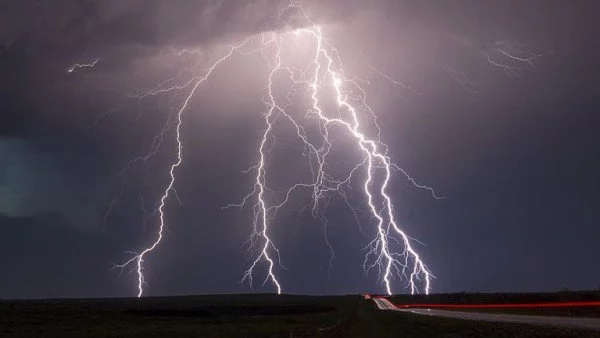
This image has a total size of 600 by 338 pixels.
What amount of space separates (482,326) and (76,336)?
19.4m

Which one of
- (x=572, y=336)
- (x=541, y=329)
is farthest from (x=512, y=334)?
(x=572, y=336)

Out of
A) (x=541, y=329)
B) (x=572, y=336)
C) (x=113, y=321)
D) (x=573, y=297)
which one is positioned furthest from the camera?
(x=573, y=297)

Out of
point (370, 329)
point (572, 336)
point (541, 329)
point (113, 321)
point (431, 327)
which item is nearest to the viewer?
point (572, 336)

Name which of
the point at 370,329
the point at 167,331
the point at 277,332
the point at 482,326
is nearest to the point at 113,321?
the point at 167,331

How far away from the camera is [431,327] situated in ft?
85.7

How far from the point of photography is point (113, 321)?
1682 inches

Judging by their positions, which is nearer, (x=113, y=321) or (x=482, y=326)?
(x=482, y=326)

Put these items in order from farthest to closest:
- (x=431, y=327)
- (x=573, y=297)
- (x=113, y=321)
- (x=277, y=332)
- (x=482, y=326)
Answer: (x=573, y=297), (x=113, y=321), (x=277, y=332), (x=431, y=327), (x=482, y=326)

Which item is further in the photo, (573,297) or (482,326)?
(573,297)

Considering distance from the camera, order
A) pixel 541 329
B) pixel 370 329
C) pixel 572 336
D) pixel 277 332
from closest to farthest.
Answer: pixel 572 336, pixel 541 329, pixel 370 329, pixel 277 332

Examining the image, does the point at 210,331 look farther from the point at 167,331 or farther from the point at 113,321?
the point at 113,321

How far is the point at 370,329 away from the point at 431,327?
4124 millimetres

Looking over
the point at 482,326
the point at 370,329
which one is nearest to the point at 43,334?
the point at 370,329

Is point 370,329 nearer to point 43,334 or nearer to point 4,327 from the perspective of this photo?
point 43,334
